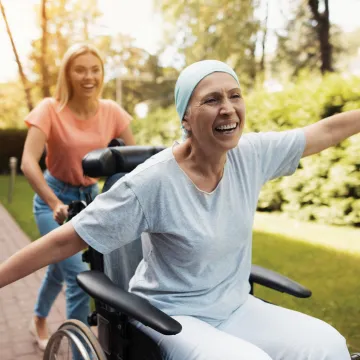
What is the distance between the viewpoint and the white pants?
164 cm

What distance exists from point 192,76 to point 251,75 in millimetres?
25078

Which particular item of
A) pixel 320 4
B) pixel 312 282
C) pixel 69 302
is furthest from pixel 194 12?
pixel 69 302

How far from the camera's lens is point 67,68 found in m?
2.74

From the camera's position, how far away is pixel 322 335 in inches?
71.1

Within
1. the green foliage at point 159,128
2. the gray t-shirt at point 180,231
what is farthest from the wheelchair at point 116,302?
the green foliage at point 159,128

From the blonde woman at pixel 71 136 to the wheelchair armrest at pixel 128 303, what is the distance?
853 millimetres

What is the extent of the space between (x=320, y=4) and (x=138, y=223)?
14825mm

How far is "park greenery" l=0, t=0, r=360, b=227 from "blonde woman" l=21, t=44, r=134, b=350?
14.4 feet

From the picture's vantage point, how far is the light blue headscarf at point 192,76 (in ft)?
5.84

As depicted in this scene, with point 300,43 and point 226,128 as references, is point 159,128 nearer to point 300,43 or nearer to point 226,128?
point 226,128

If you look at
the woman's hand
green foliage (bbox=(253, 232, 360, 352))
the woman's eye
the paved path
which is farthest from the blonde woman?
green foliage (bbox=(253, 232, 360, 352))

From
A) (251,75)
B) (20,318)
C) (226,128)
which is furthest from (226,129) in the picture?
(251,75)

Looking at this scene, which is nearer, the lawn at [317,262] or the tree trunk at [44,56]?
the lawn at [317,262]

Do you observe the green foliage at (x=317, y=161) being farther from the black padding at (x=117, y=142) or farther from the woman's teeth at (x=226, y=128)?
the woman's teeth at (x=226, y=128)
